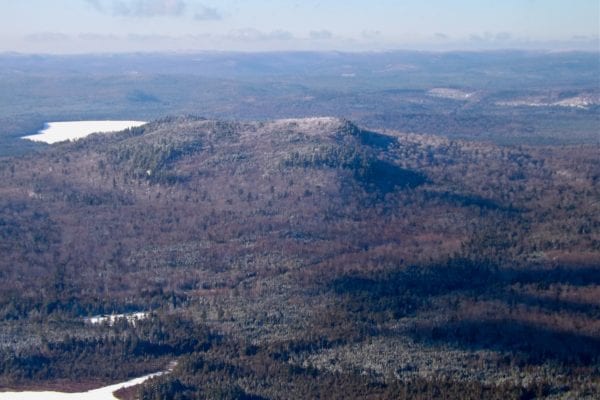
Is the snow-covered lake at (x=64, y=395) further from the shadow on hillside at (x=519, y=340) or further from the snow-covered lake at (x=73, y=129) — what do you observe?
the snow-covered lake at (x=73, y=129)

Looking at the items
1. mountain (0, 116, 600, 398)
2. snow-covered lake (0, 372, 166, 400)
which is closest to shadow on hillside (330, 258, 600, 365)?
mountain (0, 116, 600, 398)

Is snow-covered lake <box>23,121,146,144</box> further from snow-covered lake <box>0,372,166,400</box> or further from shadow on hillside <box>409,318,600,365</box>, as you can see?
snow-covered lake <box>0,372,166,400</box>

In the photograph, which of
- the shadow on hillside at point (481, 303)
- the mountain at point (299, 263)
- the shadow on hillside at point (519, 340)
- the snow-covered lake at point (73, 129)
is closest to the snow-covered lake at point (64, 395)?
the mountain at point (299, 263)

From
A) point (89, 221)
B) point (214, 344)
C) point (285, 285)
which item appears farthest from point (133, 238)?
point (214, 344)

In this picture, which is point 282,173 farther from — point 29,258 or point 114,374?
point 114,374

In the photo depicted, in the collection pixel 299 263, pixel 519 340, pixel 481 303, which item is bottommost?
pixel 299 263

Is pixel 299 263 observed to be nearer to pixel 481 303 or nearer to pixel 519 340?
pixel 481 303

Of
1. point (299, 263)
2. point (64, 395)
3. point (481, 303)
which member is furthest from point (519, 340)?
point (64, 395)
